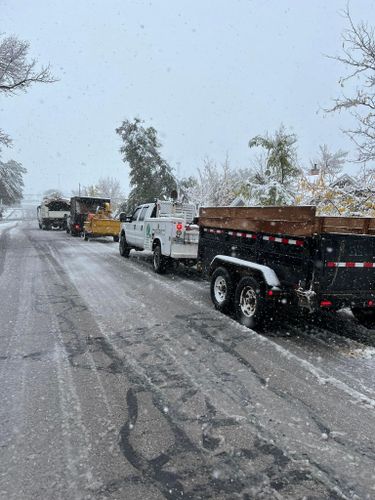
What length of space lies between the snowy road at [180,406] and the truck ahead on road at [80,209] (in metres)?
18.6

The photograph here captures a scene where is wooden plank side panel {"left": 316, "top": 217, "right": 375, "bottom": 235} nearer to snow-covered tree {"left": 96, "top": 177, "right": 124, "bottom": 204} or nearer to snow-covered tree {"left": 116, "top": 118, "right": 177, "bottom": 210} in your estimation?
snow-covered tree {"left": 116, "top": 118, "right": 177, "bottom": 210}

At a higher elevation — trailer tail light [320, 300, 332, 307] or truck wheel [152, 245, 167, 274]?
trailer tail light [320, 300, 332, 307]

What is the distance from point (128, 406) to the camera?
3859mm

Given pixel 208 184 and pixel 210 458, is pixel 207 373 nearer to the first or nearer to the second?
pixel 210 458

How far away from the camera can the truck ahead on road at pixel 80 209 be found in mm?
25422

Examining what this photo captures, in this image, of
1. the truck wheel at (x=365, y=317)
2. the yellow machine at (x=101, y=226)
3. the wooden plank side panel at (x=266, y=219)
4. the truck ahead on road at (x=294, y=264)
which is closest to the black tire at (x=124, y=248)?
the wooden plank side panel at (x=266, y=219)

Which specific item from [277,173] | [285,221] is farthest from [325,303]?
[277,173]

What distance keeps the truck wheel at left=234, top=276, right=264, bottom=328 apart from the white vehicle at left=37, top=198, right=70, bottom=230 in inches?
1103

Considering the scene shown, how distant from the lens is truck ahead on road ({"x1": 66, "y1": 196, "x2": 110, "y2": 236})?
83.4 feet

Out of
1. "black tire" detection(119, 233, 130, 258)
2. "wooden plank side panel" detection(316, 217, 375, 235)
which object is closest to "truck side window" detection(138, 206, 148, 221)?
"black tire" detection(119, 233, 130, 258)

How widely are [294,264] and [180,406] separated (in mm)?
2942

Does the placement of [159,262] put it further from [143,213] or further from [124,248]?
[124,248]

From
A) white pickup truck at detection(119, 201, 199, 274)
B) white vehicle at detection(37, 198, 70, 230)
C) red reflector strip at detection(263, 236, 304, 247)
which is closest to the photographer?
red reflector strip at detection(263, 236, 304, 247)

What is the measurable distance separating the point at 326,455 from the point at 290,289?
3.05 m
